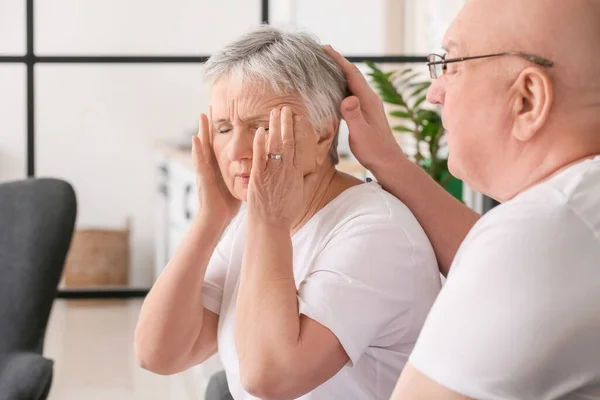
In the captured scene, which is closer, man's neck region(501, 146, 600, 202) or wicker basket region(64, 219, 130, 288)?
man's neck region(501, 146, 600, 202)

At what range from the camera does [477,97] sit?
1.13 m

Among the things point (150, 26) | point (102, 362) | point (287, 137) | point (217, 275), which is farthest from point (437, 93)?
point (150, 26)

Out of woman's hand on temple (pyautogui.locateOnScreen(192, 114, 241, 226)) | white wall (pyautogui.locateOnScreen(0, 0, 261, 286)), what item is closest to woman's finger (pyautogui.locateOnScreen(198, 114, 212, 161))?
woman's hand on temple (pyautogui.locateOnScreen(192, 114, 241, 226))

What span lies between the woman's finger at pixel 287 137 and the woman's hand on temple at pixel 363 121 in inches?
6.0

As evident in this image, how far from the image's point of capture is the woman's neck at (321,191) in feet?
5.30

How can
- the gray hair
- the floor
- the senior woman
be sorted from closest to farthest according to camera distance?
the senior woman → the gray hair → the floor

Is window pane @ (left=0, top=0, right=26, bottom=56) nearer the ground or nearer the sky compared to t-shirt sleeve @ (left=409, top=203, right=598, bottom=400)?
nearer the sky

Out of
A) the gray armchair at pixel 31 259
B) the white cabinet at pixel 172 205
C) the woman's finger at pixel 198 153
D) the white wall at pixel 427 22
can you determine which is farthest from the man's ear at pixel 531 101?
the white wall at pixel 427 22

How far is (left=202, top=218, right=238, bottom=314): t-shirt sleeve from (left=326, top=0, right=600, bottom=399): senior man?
0.63 metres

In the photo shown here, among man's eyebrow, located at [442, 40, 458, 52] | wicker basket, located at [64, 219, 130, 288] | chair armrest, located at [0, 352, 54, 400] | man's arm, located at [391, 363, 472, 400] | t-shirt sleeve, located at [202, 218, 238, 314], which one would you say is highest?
man's eyebrow, located at [442, 40, 458, 52]

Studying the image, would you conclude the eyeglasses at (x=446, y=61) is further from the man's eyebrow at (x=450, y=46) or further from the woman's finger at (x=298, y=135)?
the woman's finger at (x=298, y=135)

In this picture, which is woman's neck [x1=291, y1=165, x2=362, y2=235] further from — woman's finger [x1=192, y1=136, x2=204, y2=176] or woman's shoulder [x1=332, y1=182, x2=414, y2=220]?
woman's finger [x1=192, y1=136, x2=204, y2=176]

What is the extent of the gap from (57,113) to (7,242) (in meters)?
2.89

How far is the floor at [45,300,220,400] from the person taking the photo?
391 cm
